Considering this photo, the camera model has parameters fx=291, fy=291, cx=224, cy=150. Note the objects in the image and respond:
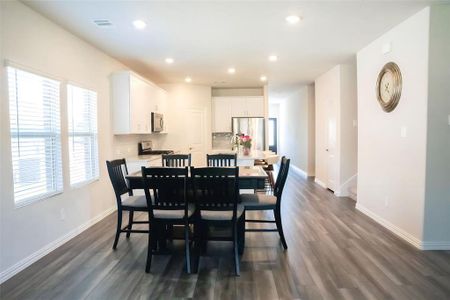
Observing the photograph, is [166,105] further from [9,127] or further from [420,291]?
[420,291]

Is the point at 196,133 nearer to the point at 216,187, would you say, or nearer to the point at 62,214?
the point at 62,214

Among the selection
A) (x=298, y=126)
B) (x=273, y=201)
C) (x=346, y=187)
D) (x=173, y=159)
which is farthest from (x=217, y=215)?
(x=298, y=126)

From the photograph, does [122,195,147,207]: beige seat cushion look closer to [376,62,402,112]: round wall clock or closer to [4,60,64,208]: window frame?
[4,60,64,208]: window frame

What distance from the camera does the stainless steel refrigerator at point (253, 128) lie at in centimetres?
766

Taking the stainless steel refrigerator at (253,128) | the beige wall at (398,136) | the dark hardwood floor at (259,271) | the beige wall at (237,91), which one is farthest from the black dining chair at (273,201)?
the beige wall at (237,91)

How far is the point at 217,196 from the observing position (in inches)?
107

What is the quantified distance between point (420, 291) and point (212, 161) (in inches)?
109

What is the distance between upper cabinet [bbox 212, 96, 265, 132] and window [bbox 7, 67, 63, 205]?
4.78 metres

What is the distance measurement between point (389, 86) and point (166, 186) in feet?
10.5

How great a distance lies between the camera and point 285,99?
11.5 m

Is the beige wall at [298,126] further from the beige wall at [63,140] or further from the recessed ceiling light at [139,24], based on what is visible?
the recessed ceiling light at [139,24]

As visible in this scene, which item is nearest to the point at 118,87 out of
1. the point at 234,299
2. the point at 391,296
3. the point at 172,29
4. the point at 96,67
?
the point at 96,67

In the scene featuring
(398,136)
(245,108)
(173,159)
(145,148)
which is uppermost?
(245,108)

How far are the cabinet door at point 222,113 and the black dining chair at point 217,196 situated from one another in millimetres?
5141
